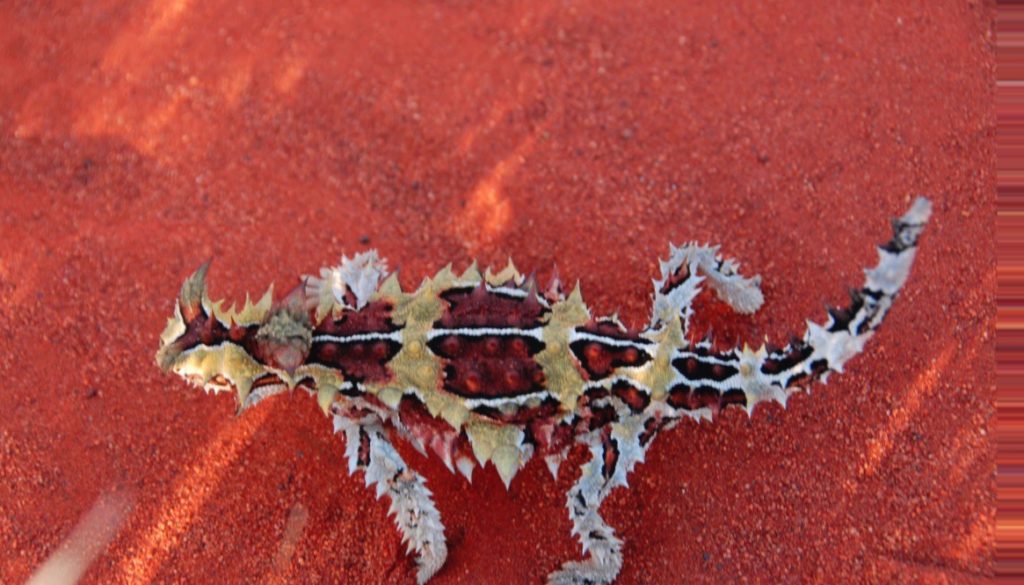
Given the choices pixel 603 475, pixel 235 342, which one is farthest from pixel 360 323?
pixel 603 475

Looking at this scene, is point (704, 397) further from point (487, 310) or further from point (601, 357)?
point (487, 310)

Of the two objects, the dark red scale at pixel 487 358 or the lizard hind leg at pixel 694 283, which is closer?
the dark red scale at pixel 487 358

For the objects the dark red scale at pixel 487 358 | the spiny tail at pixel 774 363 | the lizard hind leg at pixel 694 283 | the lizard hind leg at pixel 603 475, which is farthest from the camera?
the lizard hind leg at pixel 694 283

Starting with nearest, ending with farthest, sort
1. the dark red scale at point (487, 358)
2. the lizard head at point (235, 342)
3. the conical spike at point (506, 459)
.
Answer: the lizard head at point (235, 342) < the dark red scale at point (487, 358) < the conical spike at point (506, 459)

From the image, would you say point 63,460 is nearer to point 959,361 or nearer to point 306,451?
point 306,451

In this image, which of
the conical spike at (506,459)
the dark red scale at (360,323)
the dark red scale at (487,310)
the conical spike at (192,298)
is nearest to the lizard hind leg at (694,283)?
the dark red scale at (487,310)

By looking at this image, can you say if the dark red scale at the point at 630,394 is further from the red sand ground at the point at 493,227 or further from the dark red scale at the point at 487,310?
the red sand ground at the point at 493,227

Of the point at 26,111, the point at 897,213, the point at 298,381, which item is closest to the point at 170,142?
the point at 26,111
